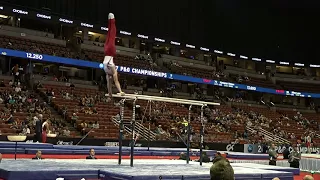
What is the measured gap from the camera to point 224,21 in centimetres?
4291

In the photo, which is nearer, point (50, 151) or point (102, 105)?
point (50, 151)

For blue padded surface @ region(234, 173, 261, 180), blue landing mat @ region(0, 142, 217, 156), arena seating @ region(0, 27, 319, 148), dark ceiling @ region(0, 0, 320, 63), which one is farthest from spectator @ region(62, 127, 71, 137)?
blue padded surface @ region(234, 173, 261, 180)

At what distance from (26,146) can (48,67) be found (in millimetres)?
17677

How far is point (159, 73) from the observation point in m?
35.0

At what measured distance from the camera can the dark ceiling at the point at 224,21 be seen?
3254 centimetres

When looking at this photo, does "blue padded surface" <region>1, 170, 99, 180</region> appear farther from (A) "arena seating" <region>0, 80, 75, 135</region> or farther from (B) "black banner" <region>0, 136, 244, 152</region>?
(A) "arena seating" <region>0, 80, 75, 135</region>

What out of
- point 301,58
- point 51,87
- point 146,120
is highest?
point 301,58

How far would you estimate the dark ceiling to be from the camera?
1281 inches

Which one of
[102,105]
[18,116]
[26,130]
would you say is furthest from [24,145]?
[102,105]

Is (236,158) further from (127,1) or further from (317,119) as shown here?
(317,119)

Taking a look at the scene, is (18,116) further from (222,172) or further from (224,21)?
(224,21)

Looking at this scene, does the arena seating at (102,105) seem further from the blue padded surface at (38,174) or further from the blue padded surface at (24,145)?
the blue padded surface at (38,174)

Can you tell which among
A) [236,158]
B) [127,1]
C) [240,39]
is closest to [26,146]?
[236,158]

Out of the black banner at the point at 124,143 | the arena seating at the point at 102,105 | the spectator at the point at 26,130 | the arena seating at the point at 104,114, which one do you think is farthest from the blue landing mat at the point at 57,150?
the arena seating at the point at 104,114
